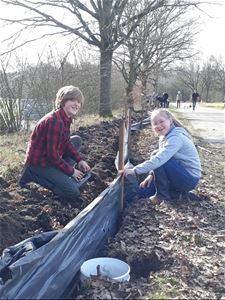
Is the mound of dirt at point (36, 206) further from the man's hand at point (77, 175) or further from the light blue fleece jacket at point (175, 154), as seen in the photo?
the light blue fleece jacket at point (175, 154)

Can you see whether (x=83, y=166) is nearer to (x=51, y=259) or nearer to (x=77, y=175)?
(x=77, y=175)

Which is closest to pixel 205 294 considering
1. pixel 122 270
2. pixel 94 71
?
pixel 122 270

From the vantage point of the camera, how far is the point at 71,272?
298 centimetres

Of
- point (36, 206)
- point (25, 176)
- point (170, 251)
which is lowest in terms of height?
point (170, 251)

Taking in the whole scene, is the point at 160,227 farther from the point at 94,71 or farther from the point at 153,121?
the point at 94,71

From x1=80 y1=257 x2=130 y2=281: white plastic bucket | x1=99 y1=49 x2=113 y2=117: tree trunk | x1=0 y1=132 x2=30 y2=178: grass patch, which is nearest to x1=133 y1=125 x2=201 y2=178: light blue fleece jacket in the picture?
x1=80 y1=257 x2=130 y2=281: white plastic bucket

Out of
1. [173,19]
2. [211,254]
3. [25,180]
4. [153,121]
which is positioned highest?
[173,19]

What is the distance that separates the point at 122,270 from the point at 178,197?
2.19 meters

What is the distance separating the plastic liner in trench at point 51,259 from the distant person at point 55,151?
34.0 inches

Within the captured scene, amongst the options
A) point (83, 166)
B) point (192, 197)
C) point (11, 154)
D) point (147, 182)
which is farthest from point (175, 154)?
point (11, 154)

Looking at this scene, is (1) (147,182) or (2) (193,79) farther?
(2) (193,79)

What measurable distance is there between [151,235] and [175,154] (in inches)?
48.4

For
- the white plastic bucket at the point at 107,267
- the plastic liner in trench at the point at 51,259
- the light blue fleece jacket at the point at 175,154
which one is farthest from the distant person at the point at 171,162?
the white plastic bucket at the point at 107,267

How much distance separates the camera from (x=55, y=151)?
14.4 feet
